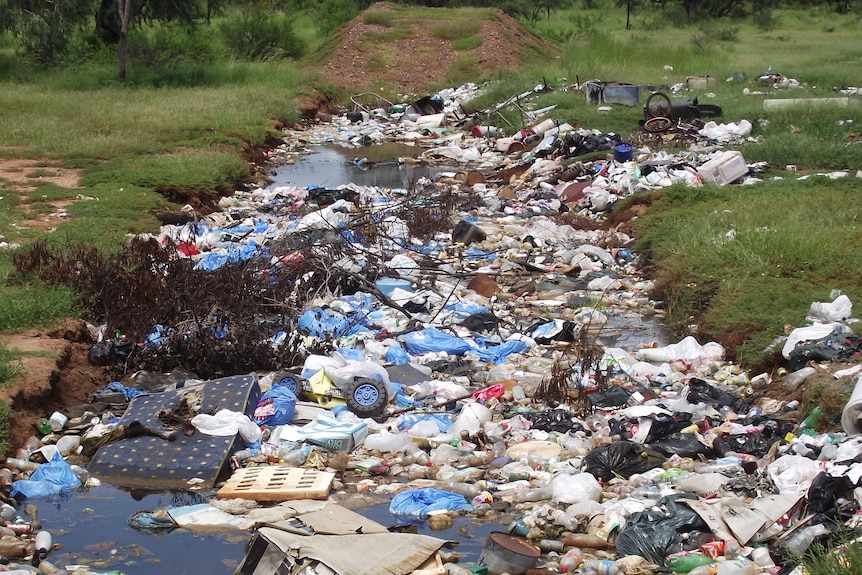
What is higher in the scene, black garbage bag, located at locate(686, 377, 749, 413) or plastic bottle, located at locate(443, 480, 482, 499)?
plastic bottle, located at locate(443, 480, 482, 499)

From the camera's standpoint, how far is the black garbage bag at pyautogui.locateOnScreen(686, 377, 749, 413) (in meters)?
5.40

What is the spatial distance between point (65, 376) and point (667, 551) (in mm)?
3807

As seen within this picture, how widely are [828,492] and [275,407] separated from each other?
2.94m

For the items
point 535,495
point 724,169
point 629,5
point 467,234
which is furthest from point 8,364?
point 629,5

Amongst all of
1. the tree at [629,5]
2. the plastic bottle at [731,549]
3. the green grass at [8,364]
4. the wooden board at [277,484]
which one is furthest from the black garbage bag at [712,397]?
the tree at [629,5]

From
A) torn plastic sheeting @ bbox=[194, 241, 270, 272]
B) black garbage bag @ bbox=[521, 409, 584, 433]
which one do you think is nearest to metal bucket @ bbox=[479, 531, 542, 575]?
black garbage bag @ bbox=[521, 409, 584, 433]

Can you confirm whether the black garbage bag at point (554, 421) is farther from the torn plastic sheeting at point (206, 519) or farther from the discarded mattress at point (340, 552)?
the torn plastic sheeting at point (206, 519)

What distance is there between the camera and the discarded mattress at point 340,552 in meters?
3.65

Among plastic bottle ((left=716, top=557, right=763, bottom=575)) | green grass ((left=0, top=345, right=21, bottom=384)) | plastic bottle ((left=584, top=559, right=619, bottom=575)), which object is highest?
green grass ((left=0, top=345, right=21, bottom=384))

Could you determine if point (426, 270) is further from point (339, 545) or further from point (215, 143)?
point (215, 143)

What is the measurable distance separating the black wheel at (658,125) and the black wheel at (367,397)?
891 cm

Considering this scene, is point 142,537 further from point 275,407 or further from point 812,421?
point 812,421

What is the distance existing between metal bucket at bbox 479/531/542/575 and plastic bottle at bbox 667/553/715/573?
54 cm

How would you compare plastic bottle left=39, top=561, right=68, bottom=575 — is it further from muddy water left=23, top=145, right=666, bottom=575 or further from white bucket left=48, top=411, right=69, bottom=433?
white bucket left=48, top=411, right=69, bottom=433
